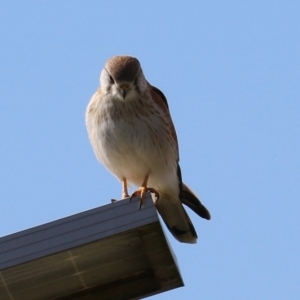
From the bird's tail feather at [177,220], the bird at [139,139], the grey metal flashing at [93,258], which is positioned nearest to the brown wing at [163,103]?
the bird at [139,139]

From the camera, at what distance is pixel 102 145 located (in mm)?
6891

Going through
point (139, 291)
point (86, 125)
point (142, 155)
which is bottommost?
point (139, 291)

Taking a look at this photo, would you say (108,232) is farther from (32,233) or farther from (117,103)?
(117,103)

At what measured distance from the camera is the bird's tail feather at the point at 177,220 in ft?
23.2

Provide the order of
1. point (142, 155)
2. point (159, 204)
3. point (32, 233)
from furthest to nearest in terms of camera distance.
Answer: point (159, 204), point (142, 155), point (32, 233)

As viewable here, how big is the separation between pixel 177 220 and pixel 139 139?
2.96 ft

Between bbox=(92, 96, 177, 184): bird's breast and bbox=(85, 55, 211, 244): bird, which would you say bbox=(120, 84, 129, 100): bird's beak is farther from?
bbox=(92, 96, 177, 184): bird's breast

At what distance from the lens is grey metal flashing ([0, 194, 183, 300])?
178 inches

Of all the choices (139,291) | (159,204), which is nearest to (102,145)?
(159,204)

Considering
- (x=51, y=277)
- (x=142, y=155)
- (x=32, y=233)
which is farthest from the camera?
(x=142, y=155)

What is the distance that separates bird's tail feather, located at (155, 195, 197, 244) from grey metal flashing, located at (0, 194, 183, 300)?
195cm

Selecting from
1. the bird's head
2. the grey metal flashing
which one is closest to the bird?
the bird's head

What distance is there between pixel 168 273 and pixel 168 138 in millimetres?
2126

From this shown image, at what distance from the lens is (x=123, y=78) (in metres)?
6.95
